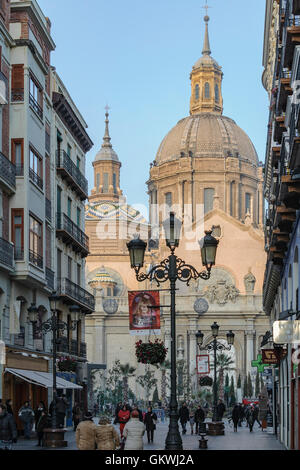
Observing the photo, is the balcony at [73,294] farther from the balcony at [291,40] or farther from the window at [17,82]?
the balcony at [291,40]

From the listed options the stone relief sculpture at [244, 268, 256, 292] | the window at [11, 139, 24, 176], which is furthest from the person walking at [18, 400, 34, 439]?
the stone relief sculpture at [244, 268, 256, 292]

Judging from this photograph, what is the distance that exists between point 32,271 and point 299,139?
19.3 metres

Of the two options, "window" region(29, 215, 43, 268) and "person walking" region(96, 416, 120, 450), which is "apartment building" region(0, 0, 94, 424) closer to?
"window" region(29, 215, 43, 268)

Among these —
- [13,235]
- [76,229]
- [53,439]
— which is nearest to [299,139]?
[53,439]

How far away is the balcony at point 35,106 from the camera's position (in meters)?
36.2

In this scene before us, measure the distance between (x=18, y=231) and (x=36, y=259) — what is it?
7.06ft

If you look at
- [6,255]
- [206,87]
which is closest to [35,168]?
[6,255]

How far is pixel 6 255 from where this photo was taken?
32.1 m

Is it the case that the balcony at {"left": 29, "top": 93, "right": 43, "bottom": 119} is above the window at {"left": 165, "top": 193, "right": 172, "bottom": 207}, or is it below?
below

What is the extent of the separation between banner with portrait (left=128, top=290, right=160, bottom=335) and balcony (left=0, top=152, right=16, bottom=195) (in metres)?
7.70

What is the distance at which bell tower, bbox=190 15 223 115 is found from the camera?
385ft

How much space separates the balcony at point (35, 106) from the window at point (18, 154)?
2033 millimetres

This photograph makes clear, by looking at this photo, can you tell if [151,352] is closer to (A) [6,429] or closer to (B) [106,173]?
(A) [6,429]

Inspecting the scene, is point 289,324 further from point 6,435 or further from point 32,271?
point 32,271
